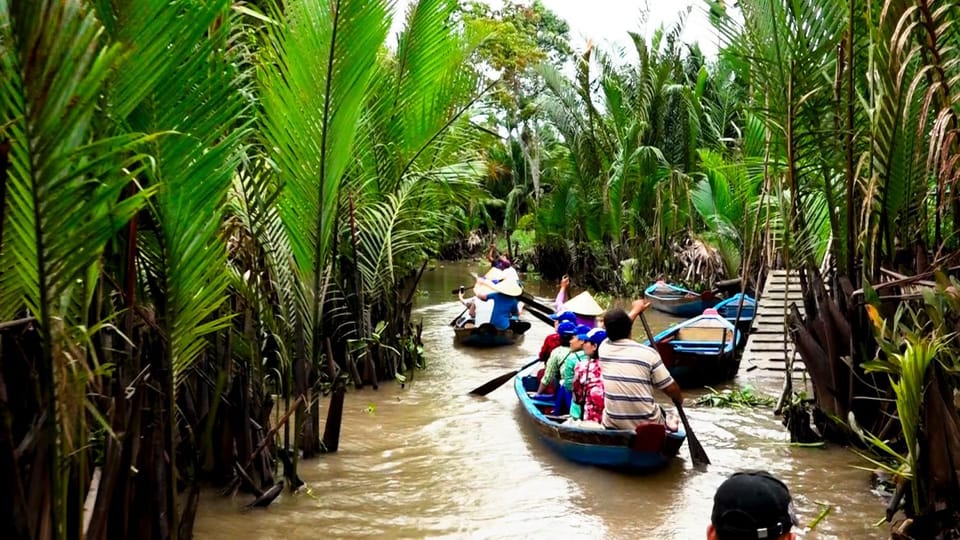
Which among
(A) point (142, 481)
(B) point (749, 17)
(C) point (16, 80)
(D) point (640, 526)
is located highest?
(B) point (749, 17)

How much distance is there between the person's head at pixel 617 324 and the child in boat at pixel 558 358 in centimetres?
160

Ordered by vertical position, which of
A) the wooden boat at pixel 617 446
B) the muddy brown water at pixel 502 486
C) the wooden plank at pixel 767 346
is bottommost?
the muddy brown water at pixel 502 486

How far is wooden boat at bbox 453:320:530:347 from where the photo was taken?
1268 centimetres

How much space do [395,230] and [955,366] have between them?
565cm

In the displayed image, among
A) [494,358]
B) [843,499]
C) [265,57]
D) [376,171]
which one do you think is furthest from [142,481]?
[494,358]

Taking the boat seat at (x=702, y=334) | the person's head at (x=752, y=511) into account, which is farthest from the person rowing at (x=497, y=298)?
the person's head at (x=752, y=511)

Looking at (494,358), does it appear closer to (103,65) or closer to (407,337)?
(407,337)

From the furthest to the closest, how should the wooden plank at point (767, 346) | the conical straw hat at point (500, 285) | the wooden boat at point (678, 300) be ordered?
the wooden boat at point (678, 300) < the conical straw hat at point (500, 285) < the wooden plank at point (767, 346)

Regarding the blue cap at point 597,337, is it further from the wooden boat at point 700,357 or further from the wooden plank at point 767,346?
the wooden plank at point 767,346

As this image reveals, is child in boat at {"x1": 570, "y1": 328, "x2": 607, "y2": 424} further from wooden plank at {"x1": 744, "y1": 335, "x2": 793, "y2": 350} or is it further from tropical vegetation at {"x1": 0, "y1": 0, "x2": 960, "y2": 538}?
wooden plank at {"x1": 744, "y1": 335, "x2": 793, "y2": 350}

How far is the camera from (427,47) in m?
7.27

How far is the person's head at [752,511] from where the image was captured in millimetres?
2000

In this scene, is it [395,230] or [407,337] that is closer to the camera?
[395,230]

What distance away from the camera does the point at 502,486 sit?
6297mm
